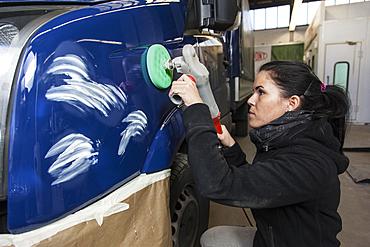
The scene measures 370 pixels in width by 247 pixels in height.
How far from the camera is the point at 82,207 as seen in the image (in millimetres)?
823

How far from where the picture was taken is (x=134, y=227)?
0.96 meters

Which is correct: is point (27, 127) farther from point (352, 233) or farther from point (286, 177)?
point (352, 233)

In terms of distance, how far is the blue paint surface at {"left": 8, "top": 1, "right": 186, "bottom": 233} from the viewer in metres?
0.72

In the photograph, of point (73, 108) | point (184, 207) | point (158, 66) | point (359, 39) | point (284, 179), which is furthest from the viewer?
point (359, 39)

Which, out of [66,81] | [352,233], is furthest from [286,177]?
[352,233]

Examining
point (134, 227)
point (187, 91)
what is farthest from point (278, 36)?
point (134, 227)

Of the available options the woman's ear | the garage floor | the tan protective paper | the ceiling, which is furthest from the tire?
the ceiling

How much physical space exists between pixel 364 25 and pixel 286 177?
26.4 ft

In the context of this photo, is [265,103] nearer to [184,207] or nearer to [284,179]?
[284,179]

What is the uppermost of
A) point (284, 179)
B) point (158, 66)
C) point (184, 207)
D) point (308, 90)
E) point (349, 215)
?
point (158, 66)

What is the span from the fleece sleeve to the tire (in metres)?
0.41

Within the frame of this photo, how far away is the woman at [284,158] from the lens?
0.94 m

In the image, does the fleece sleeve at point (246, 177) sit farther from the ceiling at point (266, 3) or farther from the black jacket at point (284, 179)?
the ceiling at point (266, 3)

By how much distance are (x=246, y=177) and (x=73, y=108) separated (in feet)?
1.71
